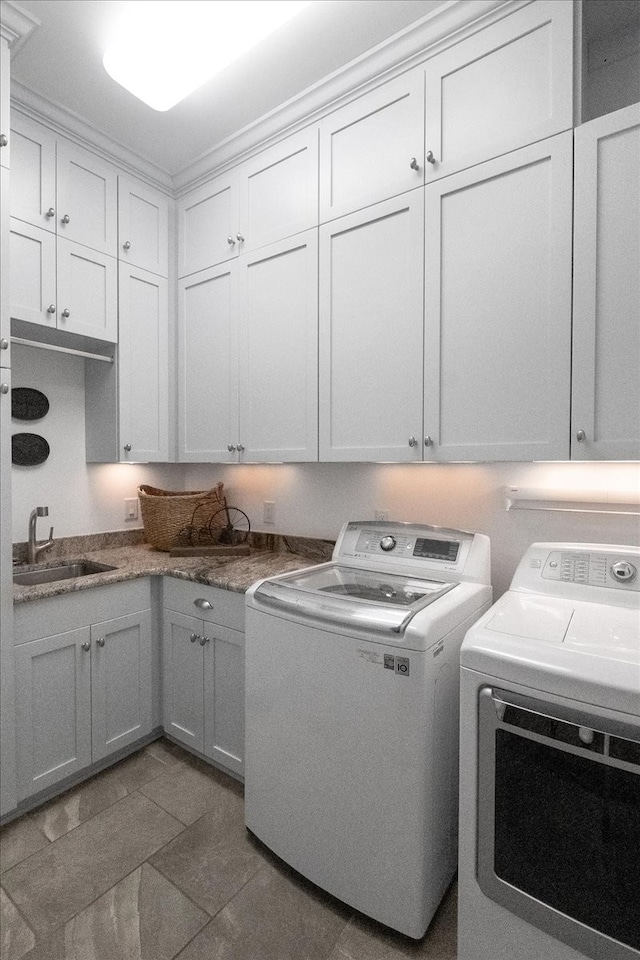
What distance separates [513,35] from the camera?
1537mm

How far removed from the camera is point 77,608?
1.95 meters

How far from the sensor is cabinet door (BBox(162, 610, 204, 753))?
2.08m

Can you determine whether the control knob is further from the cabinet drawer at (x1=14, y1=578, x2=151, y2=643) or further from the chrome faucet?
the chrome faucet

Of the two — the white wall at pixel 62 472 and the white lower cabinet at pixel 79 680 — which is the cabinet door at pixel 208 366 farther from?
the white lower cabinet at pixel 79 680

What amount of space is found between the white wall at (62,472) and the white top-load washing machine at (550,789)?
83.7 inches

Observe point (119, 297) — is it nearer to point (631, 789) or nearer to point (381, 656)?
point (381, 656)

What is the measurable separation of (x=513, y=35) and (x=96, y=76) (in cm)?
156

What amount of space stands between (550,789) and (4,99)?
8.75 feet

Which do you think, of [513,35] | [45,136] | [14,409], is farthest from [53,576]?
[513,35]

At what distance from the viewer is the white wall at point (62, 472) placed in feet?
7.53

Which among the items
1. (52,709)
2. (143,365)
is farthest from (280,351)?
(52,709)

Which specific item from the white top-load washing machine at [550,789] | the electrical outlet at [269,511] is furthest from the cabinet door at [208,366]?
the white top-load washing machine at [550,789]

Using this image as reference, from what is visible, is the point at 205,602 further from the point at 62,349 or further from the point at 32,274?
the point at 32,274

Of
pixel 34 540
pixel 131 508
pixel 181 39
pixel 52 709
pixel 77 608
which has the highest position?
pixel 181 39
